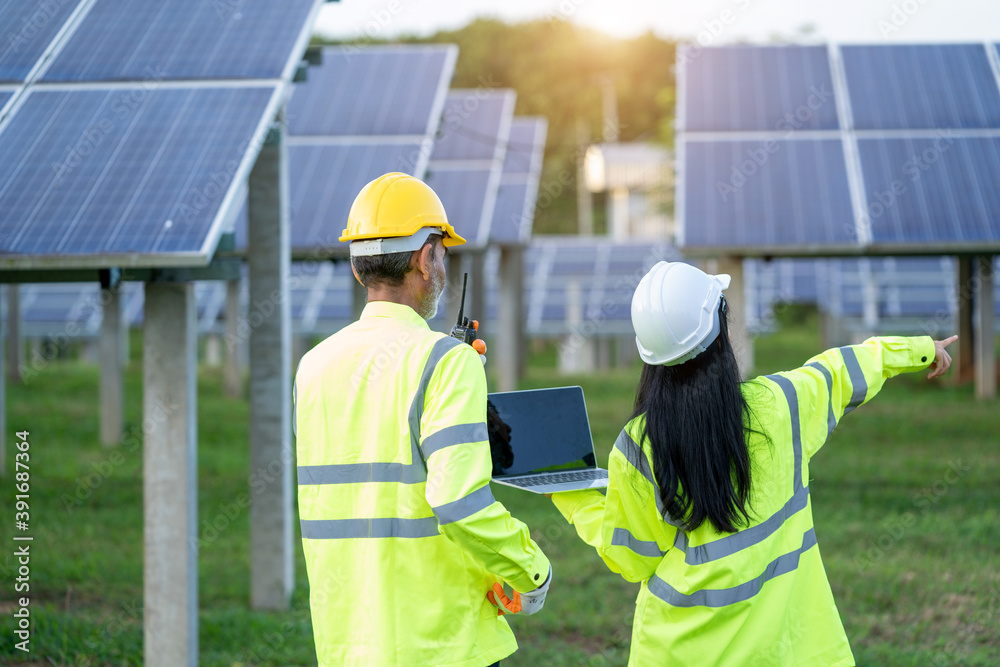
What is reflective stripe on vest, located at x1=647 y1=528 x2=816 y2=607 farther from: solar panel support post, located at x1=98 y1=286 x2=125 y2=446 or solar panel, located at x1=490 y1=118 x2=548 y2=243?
solar panel, located at x1=490 y1=118 x2=548 y2=243

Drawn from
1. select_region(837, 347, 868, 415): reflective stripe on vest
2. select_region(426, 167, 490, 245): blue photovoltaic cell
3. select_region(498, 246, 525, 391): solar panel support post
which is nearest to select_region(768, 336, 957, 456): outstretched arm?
select_region(837, 347, 868, 415): reflective stripe on vest

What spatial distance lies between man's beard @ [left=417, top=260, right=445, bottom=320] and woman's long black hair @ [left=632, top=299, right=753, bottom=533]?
0.71 m

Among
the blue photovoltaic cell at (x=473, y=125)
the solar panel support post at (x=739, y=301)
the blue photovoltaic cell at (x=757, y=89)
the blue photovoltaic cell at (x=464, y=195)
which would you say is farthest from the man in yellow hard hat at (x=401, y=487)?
the blue photovoltaic cell at (x=473, y=125)

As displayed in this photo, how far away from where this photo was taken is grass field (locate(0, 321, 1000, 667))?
586 centimetres

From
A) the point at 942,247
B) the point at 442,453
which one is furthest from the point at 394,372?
the point at 942,247

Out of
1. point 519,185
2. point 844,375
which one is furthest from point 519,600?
point 519,185

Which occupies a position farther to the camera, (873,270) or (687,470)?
(873,270)

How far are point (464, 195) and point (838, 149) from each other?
594 centimetres

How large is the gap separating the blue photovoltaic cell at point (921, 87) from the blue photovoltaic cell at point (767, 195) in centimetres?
82

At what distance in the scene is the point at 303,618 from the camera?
6555 mm

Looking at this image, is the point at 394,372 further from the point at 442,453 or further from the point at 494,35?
the point at 494,35

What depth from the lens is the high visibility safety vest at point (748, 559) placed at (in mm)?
2771

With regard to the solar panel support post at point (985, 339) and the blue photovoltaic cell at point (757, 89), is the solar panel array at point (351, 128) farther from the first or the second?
the solar panel support post at point (985, 339)

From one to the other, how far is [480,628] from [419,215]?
3.99 ft
